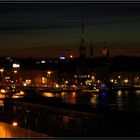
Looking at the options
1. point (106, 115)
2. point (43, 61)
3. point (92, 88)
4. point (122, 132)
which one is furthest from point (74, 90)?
point (122, 132)

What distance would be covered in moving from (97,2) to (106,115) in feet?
22.3

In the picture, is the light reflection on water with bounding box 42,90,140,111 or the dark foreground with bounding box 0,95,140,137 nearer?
the dark foreground with bounding box 0,95,140,137

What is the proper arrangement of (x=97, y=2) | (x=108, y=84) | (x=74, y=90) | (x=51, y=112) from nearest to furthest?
(x=97, y=2)
(x=51, y=112)
(x=74, y=90)
(x=108, y=84)

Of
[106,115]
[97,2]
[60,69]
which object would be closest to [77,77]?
[60,69]

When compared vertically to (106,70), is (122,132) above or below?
below

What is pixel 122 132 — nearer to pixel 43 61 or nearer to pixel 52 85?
pixel 52 85

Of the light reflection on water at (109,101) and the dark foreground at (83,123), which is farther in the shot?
the light reflection on water at (109,101)

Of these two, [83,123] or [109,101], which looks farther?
[109,101]

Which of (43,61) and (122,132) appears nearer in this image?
(122,132)

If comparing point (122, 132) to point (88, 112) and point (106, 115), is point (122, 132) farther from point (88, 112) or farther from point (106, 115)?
point (88, 112)

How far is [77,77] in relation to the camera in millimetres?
37094

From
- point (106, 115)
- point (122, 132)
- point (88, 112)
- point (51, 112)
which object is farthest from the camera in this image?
point (51, 112)

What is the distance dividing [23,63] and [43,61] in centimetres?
358

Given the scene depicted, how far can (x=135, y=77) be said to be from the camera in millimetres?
36969
